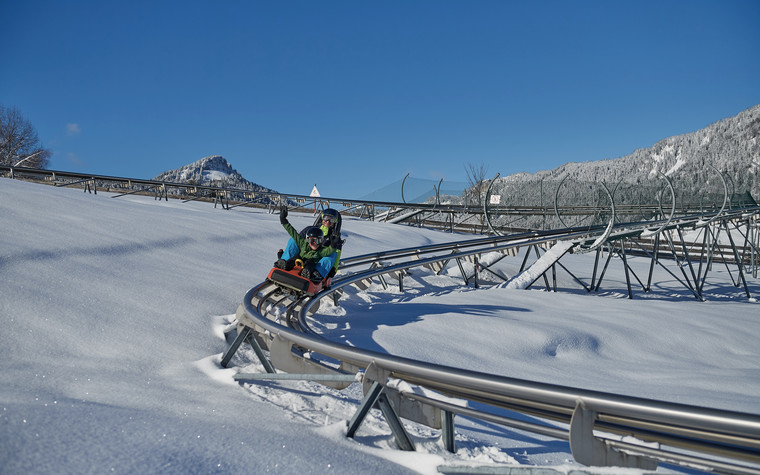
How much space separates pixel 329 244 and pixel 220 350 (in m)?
2.71

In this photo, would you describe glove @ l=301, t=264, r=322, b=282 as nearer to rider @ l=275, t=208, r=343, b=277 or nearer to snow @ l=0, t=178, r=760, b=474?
rider @ l=275, t=208, r=343, b=277

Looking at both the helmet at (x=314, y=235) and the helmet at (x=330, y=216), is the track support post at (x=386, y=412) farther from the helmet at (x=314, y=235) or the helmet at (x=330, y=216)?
the helmet at (x=330, y=216)

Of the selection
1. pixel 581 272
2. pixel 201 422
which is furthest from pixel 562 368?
pixel 581 272

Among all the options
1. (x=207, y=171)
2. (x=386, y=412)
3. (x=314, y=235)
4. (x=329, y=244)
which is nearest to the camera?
(x=386, y=412)

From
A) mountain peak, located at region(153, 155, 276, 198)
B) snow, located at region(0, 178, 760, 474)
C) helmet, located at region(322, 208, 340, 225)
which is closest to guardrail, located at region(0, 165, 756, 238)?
snow, located at region(0, 178, 760, 474)

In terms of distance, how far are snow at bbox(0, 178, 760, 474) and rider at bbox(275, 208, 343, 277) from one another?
73 centimetres

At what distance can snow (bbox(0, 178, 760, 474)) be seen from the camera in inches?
89.4

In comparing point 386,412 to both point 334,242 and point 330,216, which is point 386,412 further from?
point 330,216

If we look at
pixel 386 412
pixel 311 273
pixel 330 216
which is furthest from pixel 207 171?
pixel 386 412

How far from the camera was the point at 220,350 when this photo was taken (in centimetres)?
443

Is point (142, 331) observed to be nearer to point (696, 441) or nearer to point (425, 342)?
point (425, 342)

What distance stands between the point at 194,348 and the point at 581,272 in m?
14.4

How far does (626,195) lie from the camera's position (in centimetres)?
1972

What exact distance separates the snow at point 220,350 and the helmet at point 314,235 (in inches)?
41.6
